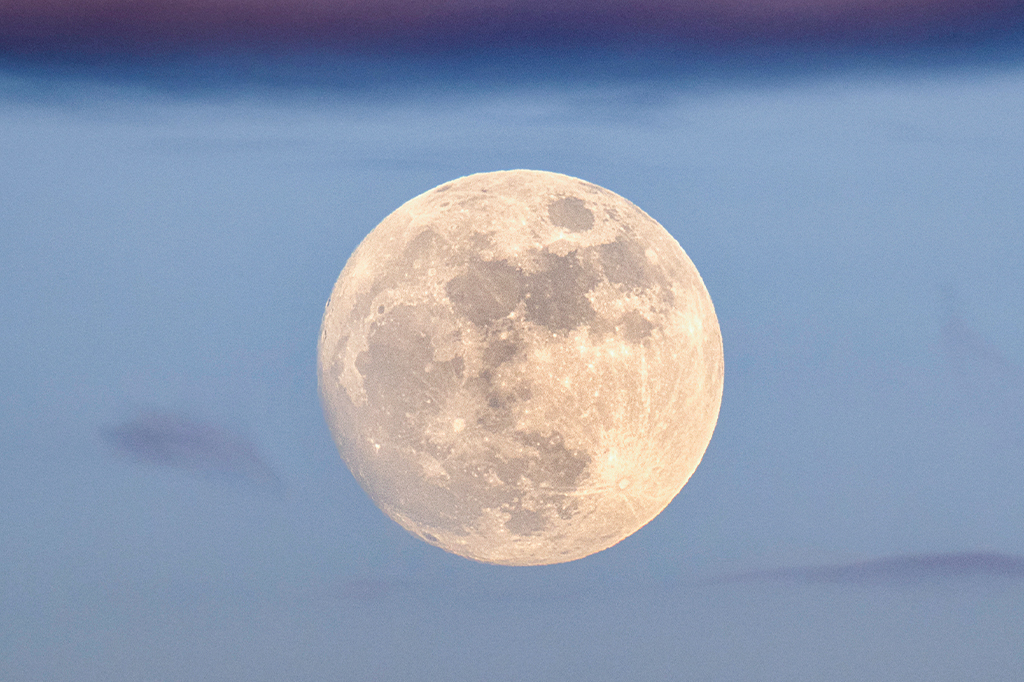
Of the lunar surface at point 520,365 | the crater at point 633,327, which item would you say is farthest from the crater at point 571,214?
the crater at point 633,327

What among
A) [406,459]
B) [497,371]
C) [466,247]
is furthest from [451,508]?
[466,247]

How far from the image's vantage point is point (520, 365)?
13.9ft

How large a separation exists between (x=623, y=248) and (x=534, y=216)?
0.68 meters

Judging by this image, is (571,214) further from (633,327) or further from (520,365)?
(520,365)

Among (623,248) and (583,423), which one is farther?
(623,248)

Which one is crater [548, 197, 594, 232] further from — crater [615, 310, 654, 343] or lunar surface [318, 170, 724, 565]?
crater [615, 310, 654, 343]

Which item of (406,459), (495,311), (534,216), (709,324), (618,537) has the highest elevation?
(534,216)

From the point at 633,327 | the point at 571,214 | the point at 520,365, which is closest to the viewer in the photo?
the point at 520,365

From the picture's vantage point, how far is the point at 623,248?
472 centimetres

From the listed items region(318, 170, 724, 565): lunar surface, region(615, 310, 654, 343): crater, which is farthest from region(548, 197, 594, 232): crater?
region(615, 310, 654, 343): crater

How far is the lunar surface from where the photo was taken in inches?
169

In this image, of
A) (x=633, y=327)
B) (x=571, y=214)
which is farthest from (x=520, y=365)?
(x=571, y=214)

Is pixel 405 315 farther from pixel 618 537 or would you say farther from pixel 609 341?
pixel 618 537

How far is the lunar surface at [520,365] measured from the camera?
4301 millimetres
